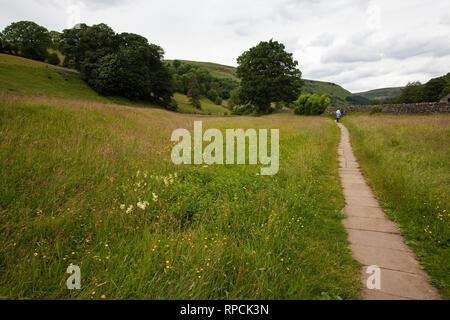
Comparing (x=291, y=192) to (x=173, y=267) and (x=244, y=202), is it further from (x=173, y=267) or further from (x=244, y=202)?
(x=173, y=267)

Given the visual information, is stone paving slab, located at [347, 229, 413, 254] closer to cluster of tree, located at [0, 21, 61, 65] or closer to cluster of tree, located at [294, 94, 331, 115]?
cluster of tree, located at [294, 94, 331, 115]

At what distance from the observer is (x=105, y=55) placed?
45.9 metres

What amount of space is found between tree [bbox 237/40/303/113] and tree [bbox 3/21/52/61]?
181 ft

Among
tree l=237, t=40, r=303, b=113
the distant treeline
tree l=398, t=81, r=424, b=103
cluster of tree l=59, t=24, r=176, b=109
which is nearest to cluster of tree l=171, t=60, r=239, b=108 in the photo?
the distant treeline

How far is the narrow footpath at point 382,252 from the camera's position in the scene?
2.58m

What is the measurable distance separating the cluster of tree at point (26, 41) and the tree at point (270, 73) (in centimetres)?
5481

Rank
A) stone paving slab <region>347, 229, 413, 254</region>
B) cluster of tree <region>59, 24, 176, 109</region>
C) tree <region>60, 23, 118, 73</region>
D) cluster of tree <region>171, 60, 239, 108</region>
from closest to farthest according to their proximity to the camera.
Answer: stone paving slab <region>347, 229, 413, 254</region>
cluster of tree <region>59, 24, 176, 109</region>
tree <region>60, 23, 118, 73</region>
cluster of tree <region>171, 60, 239, 108</region>

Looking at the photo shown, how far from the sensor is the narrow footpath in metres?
2.58

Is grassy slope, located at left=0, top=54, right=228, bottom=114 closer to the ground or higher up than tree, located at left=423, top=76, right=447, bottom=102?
closer to the ground

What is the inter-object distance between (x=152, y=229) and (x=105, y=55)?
5666 centimetres

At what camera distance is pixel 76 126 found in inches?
280

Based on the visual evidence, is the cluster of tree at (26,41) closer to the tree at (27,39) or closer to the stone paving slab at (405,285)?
the tree at (27,39)

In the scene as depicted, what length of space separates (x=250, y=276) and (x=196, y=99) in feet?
233
